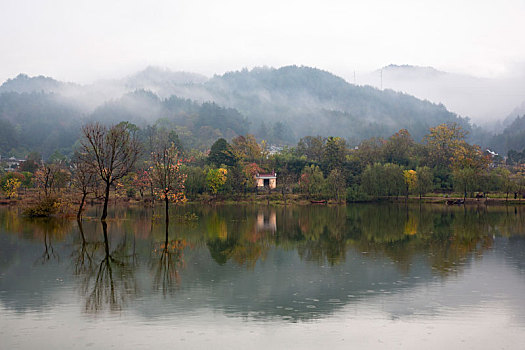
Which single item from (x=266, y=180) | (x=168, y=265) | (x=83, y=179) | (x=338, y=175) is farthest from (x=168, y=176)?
(x=266, y=180)

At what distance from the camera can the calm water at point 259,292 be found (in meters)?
10.8

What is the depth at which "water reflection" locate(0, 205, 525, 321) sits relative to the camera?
45.4 feet

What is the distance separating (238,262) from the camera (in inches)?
783

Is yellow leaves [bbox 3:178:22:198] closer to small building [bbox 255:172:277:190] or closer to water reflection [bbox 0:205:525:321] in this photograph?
water reflection [bbox 0:205:525:321]

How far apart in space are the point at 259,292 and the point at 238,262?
17.3 feet

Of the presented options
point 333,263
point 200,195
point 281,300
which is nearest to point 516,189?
point 200,195

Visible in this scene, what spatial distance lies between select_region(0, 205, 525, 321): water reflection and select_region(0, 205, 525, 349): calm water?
0.24ft

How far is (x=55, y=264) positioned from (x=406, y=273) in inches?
536

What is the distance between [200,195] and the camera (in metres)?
69.9

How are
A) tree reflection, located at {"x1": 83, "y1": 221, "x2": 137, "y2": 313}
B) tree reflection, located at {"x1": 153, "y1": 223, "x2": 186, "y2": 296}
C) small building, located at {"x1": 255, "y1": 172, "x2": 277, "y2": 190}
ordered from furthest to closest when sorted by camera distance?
small building, located at {"x1": 255, "y1": 172, "x2": 277, "y2": 190}, tree reflection, located at {"x1": 153, "y1": 223, "x2": 186, "y2": 296}, tree reflection, located at {"x1": 83, "y1": 221, "x2": 137, "y2": 313}

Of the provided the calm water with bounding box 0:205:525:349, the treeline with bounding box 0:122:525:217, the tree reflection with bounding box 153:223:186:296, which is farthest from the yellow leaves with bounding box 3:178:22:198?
the tree reflection with bounding box 153:223:186:296

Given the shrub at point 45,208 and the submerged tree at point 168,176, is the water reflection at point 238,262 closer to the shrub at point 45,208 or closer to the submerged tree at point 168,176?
the submerged tree at point 168,176

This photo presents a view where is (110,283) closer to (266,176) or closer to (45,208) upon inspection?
(45,208)

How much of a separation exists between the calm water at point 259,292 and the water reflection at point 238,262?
2.8 inches
